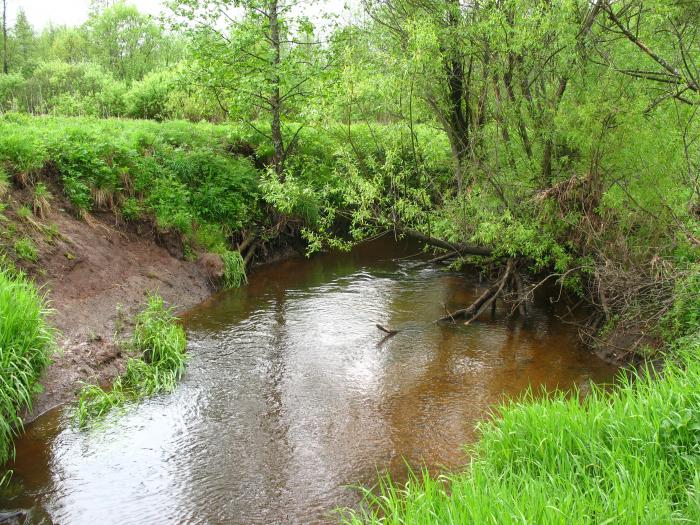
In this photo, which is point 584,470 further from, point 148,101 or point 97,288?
point 148,101

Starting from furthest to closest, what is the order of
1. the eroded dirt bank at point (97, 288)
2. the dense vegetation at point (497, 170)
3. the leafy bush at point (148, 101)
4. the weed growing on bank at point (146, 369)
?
the leafy bush at point (148, 101), the eroded dirt bank at point (97, 288), the weed growing on bank at point (146, 369), the dense vegetation at point (497, 170)

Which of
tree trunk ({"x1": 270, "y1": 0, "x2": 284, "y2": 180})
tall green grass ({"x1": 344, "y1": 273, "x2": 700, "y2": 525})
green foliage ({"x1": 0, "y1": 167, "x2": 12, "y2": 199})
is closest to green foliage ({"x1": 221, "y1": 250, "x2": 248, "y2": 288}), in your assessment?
tree trunk ({"x1": 270, "y1": 0, "x2": 284, "y2": 180})

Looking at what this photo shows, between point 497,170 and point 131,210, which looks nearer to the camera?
point 497,170

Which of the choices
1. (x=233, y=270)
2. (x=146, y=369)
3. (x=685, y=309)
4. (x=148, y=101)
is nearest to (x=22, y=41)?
(x=148, y=101)

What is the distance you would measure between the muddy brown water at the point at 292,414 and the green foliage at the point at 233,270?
2.49 ft

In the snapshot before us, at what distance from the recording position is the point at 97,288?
10938 millimetres

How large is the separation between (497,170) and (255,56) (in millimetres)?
7261

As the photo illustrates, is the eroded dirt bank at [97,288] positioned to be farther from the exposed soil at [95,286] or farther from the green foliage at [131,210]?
the green foliage at [131,210]

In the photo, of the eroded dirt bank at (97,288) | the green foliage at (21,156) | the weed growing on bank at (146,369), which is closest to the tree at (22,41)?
the green foliage at (21,156)

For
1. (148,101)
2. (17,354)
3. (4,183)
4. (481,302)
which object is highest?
(148,101)

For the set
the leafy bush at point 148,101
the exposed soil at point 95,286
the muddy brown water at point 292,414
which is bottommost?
the muddy brown water at point 292,414

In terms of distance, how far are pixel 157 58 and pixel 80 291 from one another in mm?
39534

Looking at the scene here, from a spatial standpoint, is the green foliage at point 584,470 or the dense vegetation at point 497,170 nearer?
the green foliage at point 584,470

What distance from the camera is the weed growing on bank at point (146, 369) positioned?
8.21m
